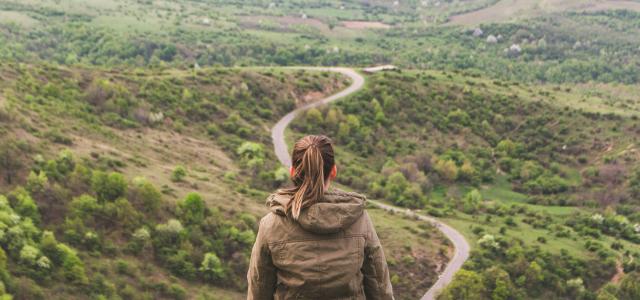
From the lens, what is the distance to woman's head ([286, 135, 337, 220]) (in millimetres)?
6328

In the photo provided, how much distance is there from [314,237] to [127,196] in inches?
1473

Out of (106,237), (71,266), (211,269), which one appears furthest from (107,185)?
(211,269)

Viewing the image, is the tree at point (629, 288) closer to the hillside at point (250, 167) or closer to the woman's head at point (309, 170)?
the hillside at point (250, 167)

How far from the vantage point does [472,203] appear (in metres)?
69.7

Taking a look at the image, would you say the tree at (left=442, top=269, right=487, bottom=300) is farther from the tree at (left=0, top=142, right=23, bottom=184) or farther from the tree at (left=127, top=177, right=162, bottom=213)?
the tree at (left=0, top=142, right=23, bottom=184)

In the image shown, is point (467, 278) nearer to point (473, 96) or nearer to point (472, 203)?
point (472, 203)

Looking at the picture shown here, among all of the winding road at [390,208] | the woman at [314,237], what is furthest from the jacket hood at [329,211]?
the winding road at [390,208]

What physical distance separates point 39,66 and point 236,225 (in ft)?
134

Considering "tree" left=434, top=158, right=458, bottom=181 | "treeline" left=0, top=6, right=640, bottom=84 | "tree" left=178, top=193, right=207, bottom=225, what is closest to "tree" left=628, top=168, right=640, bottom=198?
"tree" left=434, top=158, right=458, bottom=181

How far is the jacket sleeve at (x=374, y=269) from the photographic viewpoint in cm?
664

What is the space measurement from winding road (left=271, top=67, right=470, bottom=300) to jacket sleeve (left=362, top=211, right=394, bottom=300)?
38.3 meters

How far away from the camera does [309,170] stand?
6430 mm

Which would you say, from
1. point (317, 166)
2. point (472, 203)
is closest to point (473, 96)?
point (472, 203)

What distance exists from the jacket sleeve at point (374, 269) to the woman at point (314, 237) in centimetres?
1
